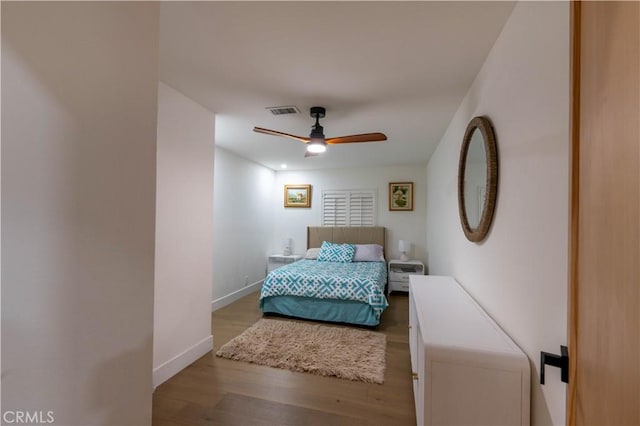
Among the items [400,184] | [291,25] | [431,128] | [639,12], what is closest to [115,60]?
[291,25]

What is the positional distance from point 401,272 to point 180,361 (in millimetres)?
3670

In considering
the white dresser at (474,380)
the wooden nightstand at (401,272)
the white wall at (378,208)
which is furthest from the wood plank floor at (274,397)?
the white wall at (378,208)

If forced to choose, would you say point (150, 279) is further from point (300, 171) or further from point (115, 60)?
point (300, 171)

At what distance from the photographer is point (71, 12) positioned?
61cm

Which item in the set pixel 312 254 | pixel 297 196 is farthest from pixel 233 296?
pixel 297 196

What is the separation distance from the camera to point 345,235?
213 inches

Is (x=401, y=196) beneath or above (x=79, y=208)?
above

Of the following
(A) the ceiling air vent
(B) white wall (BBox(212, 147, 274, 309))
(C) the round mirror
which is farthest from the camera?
(B) white wall (BBox(212, 147, 274, 309))

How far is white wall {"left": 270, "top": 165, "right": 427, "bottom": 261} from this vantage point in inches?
204

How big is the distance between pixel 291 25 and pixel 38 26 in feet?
3.91

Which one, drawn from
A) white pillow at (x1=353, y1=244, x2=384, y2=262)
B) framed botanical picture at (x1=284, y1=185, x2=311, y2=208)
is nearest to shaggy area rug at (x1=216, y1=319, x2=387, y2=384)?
white pillow at (x1=353, y1=244, x2=384, y2=262)

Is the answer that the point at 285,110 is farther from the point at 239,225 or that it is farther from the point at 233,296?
the point at 233,296

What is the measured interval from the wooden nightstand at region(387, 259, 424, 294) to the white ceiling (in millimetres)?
2630

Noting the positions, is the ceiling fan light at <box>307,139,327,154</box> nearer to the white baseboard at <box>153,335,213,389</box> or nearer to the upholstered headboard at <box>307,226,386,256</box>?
the white baseboard at <box>153,335,213,389</box>
